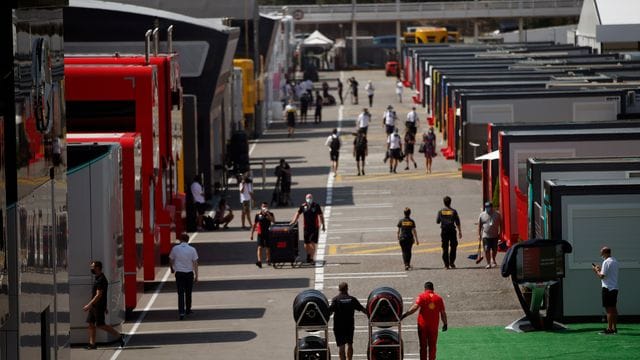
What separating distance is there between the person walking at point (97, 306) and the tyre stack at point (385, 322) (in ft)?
13.0

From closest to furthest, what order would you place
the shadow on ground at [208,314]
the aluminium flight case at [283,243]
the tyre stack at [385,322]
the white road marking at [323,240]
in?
Result: the tyre stack at [385,322] → the shadow on ground at [208,314] → the white road marking at [323,240] → the aluminium flight case at [283,243]

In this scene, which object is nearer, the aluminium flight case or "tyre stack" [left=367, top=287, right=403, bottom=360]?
"tyre stack" [left=367, top=287, right=403, bottom=360]

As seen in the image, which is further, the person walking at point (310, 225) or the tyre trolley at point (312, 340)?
the person walking at point (310, 225)

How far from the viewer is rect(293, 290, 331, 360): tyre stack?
693 inches

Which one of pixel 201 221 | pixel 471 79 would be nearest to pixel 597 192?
pixel 201 221

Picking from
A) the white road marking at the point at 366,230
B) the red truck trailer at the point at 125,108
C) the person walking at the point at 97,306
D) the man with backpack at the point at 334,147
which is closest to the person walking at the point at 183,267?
the red truck trailer at the point at 125,108

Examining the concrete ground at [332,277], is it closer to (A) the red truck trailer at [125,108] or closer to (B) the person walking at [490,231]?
(B) the person walking at [490,231]

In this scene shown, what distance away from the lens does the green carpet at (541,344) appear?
19281 mm

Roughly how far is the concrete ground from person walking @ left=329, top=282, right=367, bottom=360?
1.01 metres

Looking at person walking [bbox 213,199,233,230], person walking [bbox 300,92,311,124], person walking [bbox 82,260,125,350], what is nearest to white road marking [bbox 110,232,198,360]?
person walking [bbox 82,260,125,350]

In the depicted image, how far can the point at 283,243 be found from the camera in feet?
89.7

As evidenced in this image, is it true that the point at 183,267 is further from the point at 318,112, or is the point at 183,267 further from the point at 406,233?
the point at 318,112

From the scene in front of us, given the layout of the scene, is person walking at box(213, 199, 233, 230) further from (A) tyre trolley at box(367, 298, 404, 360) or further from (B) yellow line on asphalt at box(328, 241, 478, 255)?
(A) tyre trolley at box(367, 298, 404, 360)

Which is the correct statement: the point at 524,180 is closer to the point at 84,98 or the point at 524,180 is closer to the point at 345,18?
the point at 84,98
